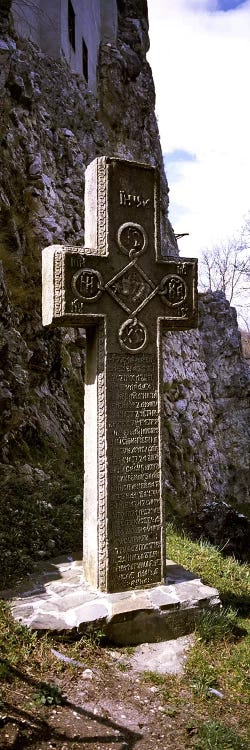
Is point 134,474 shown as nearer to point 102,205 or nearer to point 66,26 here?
point 102,205

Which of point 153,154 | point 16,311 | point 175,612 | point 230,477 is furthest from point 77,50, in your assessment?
point 175,612

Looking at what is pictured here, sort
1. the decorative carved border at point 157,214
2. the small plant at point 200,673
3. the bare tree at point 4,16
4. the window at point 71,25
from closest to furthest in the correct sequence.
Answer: the small plant at point 200,673 → the decorative carved border at point 157,214 → the bare tree at point 4,16 → the window at point 71,25

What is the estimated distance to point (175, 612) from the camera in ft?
13.6

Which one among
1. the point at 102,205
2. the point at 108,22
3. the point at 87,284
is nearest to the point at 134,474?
the point at 87,284

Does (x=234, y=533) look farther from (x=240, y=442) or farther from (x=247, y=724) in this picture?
(x=240, y=442)

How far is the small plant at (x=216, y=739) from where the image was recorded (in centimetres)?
291

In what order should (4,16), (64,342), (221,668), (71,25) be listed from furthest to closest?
(71,25) < (4,16) < (64,342) < (221,668)

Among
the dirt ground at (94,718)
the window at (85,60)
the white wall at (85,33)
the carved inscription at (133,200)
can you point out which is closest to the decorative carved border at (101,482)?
the dirt ground at (94,718)

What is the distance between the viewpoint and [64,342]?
9.94m

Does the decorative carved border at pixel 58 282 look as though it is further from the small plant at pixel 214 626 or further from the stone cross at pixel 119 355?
the small plant at pixel 214 626

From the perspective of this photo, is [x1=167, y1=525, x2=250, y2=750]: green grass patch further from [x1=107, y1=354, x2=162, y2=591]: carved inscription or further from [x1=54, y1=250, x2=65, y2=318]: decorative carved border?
[x1=54, y1=250, x2=65, y2=318]: decorative carved border

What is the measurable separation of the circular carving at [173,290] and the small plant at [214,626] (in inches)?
101

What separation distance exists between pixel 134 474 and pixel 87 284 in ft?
5.09

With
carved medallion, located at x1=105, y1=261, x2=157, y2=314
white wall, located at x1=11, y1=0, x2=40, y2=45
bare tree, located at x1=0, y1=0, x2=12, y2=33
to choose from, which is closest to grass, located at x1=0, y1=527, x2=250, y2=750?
carved medallion, located at x1=105, y1=261, x2=157, y2=314
